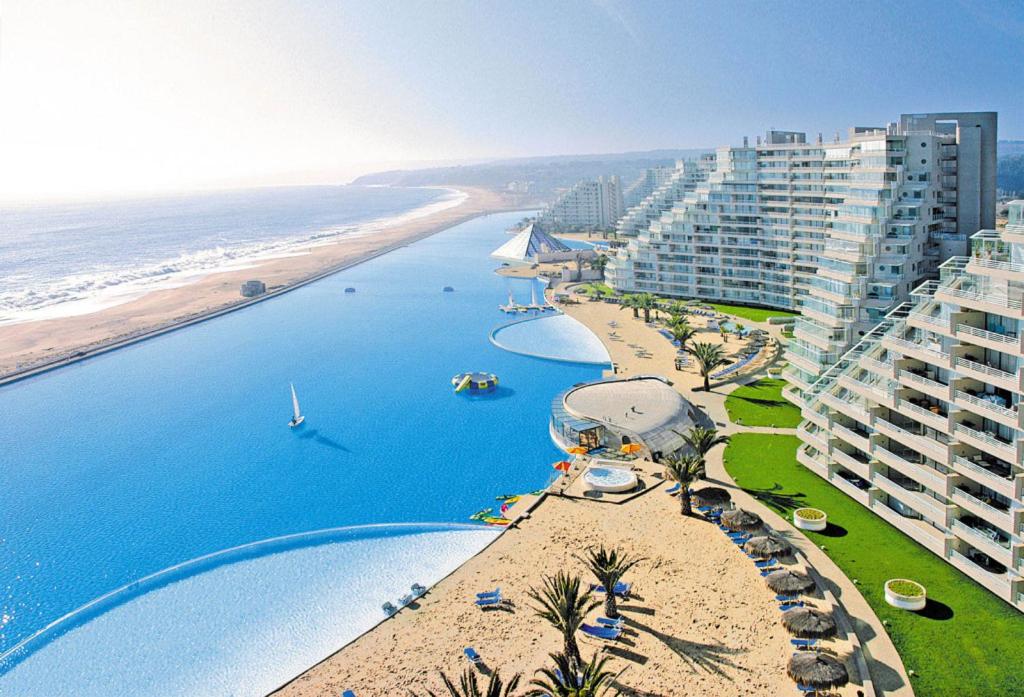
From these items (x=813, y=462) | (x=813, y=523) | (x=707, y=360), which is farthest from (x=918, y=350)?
(x=707, y=360)

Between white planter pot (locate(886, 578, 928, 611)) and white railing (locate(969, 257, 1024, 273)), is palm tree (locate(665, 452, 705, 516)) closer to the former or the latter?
white planter pot (locate(886, 578, 928, 611))

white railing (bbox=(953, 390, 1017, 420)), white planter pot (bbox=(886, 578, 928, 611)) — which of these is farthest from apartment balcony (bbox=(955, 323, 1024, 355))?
white planter pot (bbox=(886, 578, 928, 611))

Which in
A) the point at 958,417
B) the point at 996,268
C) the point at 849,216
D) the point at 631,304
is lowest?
the point at 631,304

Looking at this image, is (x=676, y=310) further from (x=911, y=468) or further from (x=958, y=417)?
(x=958, y=417)

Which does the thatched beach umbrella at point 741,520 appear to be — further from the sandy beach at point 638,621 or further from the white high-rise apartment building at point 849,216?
the white high-rise apartment building at point 849,216

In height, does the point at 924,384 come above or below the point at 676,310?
above

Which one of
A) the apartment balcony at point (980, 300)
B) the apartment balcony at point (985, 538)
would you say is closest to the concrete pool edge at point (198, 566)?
the apartment balcony at point (985, 538)

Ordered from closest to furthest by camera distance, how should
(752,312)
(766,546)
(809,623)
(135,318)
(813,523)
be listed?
1. (809,623)
2. (766,546)
3. (813,523)
4. (752,312)
5. (135,318)
